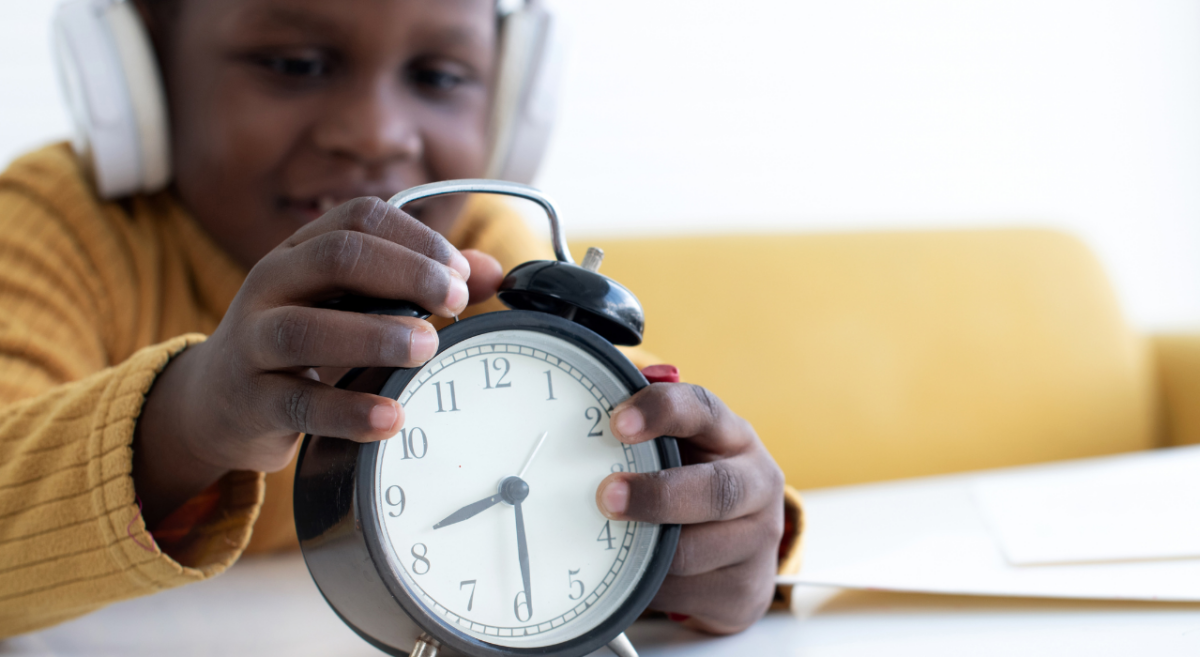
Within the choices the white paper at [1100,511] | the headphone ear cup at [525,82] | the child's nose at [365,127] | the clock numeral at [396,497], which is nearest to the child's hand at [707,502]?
the clock numeral at [396,497]

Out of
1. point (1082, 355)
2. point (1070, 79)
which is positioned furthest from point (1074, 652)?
point (1070, 79)

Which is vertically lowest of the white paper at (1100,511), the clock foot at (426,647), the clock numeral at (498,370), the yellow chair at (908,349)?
the yellow chair at (908,349)

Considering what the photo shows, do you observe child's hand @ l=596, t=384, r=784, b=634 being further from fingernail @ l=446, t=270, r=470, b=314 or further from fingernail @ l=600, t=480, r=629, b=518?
fingernail @ l=446, t=270, r=470, b=314

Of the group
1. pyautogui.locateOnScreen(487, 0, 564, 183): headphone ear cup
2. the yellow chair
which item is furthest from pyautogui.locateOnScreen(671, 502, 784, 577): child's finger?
the yellow chair

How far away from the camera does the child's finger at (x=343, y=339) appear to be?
398 millimetres

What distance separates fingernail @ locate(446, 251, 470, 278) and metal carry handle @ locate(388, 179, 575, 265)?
0.04 metres

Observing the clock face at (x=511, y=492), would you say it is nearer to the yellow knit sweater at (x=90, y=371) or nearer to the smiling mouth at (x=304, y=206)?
the yellow knit sweater at (x=90, y=371)

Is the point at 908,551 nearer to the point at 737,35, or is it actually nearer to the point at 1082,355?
the point at 1082,355

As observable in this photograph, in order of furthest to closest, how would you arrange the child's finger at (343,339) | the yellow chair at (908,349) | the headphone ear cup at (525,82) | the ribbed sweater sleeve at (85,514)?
1. the yellow chair at (908,349)
2. the headphone ear cup at (525,82)
3. the ribbed sweater sleeve at (85,514)
4. the child's finger at (343,339)

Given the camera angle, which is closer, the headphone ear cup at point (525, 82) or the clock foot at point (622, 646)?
the clock foot at point (622, 646)

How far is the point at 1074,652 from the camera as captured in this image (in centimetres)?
52

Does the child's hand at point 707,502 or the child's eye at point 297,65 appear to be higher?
the child's eye at point 297,65

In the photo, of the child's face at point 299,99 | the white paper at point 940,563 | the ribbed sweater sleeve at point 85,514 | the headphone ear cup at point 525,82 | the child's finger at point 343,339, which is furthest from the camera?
the headphone ear cup at point 525,82

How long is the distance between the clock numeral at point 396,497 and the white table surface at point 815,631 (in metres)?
0.16
